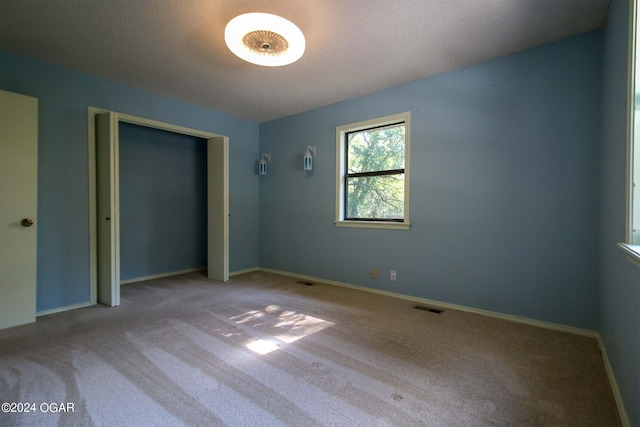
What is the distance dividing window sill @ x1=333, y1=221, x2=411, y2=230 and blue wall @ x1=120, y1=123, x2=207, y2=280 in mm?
2517

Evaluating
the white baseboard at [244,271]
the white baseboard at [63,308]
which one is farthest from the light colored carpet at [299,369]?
the white baseboard at [244,271]

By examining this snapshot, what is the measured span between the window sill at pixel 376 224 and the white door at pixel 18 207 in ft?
10.5

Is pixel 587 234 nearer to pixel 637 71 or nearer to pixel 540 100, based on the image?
pixel 540 100

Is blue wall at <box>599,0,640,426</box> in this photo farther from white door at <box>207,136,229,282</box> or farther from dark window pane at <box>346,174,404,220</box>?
white door at <box>207,136,229,282</box>

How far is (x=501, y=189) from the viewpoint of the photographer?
9.20 feet

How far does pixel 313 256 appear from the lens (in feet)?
14.2

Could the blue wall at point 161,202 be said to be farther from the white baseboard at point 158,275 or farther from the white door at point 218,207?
the white door at point 218,207

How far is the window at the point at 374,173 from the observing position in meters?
3.53

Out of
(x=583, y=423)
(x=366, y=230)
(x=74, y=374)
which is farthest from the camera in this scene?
(x=366, y=230)

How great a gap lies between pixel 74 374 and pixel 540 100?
13.5 feet

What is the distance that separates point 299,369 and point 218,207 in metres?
2.90

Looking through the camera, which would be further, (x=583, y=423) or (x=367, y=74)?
(x=367, y=74)

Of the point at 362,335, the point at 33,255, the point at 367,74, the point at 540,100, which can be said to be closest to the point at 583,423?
the point at 362,335

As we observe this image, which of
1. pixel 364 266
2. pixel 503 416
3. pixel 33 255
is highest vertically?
pixel 33 255
